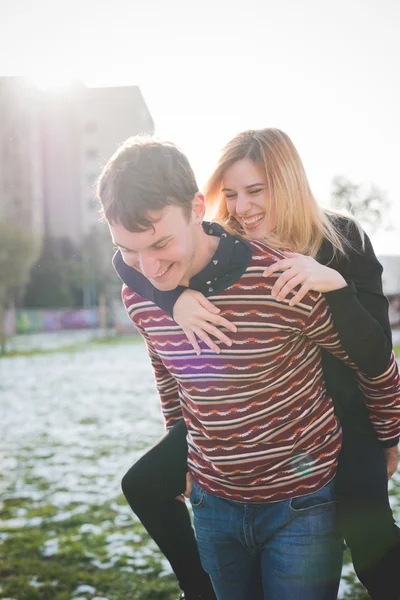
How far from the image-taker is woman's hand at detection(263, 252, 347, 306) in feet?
6.84

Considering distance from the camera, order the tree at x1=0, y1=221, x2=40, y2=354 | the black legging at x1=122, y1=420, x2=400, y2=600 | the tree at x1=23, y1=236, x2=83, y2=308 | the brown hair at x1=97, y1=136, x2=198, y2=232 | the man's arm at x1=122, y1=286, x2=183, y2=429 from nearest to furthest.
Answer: the brown hair at x1=97, y1=136, x2=198, y2=232 → the black legging at x1=122, y1=420, x2=400, y2=600 → the man's arm at x1=122, y1=286, x2=183, y2=429 → the tree at x1=0, y1=221, x2=40, y2=354 → the tree at x1=23, y1=236, x2=83, y2=308

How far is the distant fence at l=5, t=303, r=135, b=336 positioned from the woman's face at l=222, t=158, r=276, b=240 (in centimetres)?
4381

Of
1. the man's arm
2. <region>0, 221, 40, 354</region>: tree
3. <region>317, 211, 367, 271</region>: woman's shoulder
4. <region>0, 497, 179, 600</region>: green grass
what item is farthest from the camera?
<region>0, 221, 40, 354</region>: tree

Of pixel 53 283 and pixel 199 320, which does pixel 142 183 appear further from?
pixel 53 283

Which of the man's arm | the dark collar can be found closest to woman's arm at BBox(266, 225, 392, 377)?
the dark collar

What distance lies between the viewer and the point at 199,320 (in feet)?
7.07

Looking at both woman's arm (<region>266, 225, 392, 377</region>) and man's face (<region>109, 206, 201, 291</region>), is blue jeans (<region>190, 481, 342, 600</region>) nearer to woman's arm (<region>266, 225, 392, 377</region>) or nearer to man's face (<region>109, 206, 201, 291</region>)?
woman's arm (<region>266, 225, 392, 377</region>)

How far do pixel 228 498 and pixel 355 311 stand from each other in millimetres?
787

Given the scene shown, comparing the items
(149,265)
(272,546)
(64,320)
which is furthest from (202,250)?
(64,320)

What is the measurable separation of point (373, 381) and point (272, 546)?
665mm

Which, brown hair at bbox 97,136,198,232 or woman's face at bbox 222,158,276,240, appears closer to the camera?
brown hair at bbox 97,136,198,232

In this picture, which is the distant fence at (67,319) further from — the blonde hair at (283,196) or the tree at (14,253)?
the blonde hair at (283,196)

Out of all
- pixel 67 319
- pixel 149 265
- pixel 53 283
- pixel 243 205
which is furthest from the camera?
pixel 67 319

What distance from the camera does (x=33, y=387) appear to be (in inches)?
619
